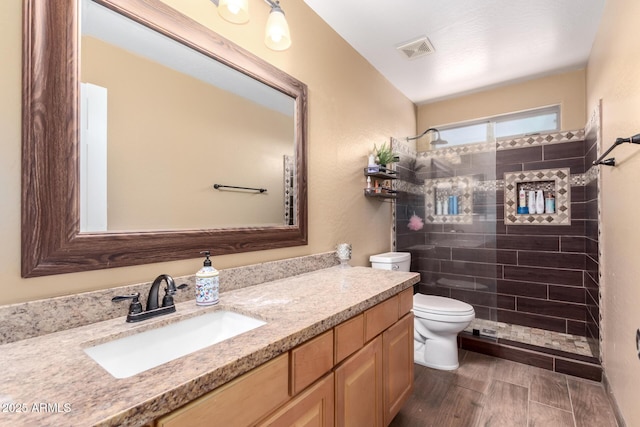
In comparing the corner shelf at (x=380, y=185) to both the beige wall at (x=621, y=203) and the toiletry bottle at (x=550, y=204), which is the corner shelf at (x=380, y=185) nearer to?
the beige wall at (x=621, y=203)

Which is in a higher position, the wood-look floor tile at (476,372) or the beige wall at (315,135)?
the beige wall at (315,135)

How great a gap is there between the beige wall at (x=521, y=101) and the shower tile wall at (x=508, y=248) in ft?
0.98

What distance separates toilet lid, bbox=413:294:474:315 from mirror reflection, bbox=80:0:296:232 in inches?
53.3

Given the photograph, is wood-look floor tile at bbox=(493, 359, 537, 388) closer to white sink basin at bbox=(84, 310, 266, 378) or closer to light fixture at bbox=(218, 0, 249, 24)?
white sink basin at bbox=(84, 310, 266, 378)

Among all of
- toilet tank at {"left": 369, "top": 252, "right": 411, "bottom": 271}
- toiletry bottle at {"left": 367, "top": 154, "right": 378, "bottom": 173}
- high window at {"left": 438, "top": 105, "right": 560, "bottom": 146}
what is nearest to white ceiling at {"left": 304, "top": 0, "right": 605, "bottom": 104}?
high window at {"left": 438, "top": 105, "right": 560, "bottom": 146}

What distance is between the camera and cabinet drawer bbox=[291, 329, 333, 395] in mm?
868

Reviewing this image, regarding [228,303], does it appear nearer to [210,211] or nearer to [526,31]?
[210,211]

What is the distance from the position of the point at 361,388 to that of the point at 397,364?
1.23 feet

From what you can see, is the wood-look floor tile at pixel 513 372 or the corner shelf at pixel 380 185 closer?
the wood-look floor tile at pixel 513 372

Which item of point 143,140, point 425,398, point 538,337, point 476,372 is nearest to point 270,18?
point 143,140

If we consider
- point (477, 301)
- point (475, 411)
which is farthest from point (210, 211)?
point (477, 301)

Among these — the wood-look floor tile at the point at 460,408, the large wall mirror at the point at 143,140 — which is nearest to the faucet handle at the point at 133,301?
the large wall mirror at the point at 143,140

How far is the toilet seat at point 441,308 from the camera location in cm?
211

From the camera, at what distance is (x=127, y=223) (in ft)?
3.37
